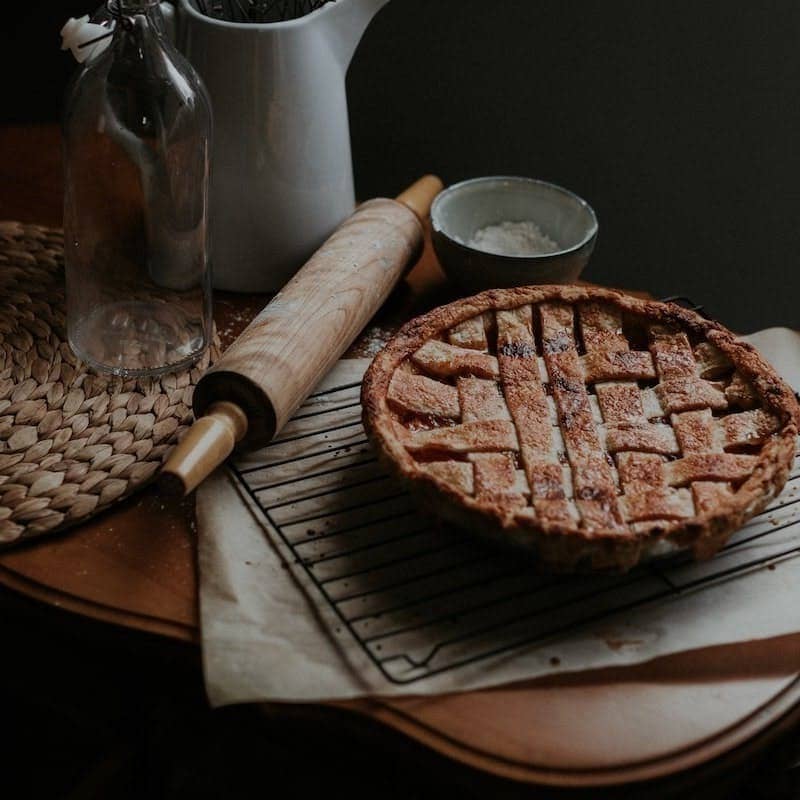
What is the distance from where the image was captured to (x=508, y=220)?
1.41 metres

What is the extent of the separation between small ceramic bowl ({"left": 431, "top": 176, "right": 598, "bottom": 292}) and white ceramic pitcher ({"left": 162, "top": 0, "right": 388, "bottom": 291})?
0.15m

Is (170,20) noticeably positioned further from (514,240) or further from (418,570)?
(418,570)

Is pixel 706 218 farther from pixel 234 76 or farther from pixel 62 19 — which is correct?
pixel 62 19

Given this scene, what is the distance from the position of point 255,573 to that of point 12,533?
8.8 inches

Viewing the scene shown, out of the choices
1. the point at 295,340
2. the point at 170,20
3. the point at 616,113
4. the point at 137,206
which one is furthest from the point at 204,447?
the point at 616,113

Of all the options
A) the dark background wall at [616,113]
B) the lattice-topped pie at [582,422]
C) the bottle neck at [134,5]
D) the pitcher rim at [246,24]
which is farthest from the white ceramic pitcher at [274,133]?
the dark background wall at [616,113]

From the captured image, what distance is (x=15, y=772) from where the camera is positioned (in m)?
1.27

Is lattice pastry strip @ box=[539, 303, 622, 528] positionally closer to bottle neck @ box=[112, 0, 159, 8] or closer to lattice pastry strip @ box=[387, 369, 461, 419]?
lattice pastry strip @ box=[387, 369, 461, 419]

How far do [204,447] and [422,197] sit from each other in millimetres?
595

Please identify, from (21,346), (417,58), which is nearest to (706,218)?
(417,58)

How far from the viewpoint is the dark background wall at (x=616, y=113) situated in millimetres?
1690

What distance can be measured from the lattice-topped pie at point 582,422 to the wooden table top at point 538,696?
105mm

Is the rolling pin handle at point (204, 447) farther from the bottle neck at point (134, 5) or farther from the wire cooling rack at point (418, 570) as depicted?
the bottle neck at point (134, 5)

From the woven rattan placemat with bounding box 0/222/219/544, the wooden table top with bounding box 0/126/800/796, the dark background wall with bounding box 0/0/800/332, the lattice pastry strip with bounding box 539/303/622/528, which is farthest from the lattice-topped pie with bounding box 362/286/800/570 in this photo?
the dark background wall with bounding box 0/0/800/332
